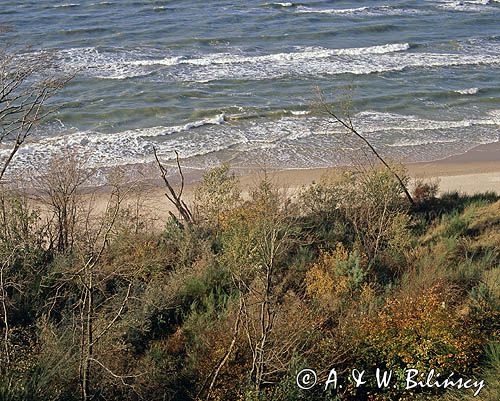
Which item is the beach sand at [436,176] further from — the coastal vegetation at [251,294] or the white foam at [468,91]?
the white foam at [468,91]

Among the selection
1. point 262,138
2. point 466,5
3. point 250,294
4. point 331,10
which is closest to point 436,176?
point 262,138

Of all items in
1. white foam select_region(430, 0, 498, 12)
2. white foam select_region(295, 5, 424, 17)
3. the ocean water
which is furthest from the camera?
white foam select_region(430, 0, 498, 12)

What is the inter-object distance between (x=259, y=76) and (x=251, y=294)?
2136 centimetres

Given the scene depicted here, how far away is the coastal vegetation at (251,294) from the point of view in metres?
10.4

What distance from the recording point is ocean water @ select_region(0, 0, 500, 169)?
25.5 metres

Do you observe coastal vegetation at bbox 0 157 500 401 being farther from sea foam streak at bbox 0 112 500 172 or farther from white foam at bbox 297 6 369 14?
white foam at bbox 297 6 369 14

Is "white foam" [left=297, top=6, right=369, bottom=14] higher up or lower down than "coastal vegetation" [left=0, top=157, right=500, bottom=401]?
higher up

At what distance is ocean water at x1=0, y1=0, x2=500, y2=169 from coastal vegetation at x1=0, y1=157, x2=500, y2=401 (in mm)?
7965

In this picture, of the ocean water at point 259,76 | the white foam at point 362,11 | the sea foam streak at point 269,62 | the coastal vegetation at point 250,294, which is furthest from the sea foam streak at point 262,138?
the white foam at point 362,11

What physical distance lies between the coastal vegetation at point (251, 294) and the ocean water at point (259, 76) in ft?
26.1

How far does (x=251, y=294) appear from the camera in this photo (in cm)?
1200

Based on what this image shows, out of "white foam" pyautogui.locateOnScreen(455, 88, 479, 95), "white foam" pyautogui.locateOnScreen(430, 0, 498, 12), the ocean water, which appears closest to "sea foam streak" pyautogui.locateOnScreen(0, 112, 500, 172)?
the ocean water

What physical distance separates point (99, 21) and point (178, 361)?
3281 cm

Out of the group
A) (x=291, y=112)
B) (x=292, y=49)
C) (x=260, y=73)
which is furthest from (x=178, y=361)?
(x=292, y=49)
